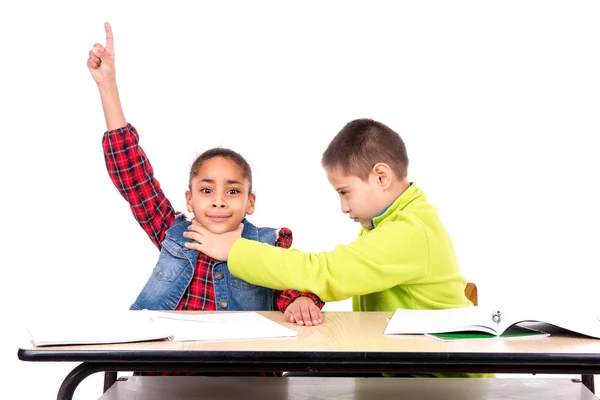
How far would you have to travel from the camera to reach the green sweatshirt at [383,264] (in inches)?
78.0

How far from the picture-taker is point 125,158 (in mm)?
2346

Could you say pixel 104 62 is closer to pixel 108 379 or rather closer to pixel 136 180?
pixel 136 180

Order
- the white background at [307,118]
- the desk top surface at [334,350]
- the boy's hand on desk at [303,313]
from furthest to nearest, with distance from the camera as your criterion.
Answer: the white background at [307,118] → the boy's hand on desk at [303,313] → the desk top surface at [334,350]

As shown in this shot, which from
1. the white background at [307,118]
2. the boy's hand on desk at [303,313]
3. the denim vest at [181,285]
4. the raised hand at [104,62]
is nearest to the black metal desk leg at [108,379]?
the denim vest at [181,285]

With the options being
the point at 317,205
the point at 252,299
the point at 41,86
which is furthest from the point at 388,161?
the point at 41,86

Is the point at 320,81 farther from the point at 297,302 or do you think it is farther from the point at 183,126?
the point at 297,302

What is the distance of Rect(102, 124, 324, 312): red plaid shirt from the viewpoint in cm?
228

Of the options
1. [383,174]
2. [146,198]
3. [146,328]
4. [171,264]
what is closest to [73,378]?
[146,328]

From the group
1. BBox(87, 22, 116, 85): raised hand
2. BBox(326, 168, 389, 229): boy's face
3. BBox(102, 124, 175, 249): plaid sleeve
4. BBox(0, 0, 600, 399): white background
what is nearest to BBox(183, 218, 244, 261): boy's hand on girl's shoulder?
BBox(102, 124, 175, 249): plaid sleeve

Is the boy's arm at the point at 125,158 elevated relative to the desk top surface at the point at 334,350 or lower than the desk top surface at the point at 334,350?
elevated

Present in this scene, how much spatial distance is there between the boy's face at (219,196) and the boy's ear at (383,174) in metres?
0.38

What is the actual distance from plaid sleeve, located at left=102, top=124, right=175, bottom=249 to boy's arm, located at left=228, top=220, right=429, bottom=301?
1.51 ft

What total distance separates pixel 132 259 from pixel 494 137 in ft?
5.60

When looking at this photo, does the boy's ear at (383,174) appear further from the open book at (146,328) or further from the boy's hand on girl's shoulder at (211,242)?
the open book at (146,328)
